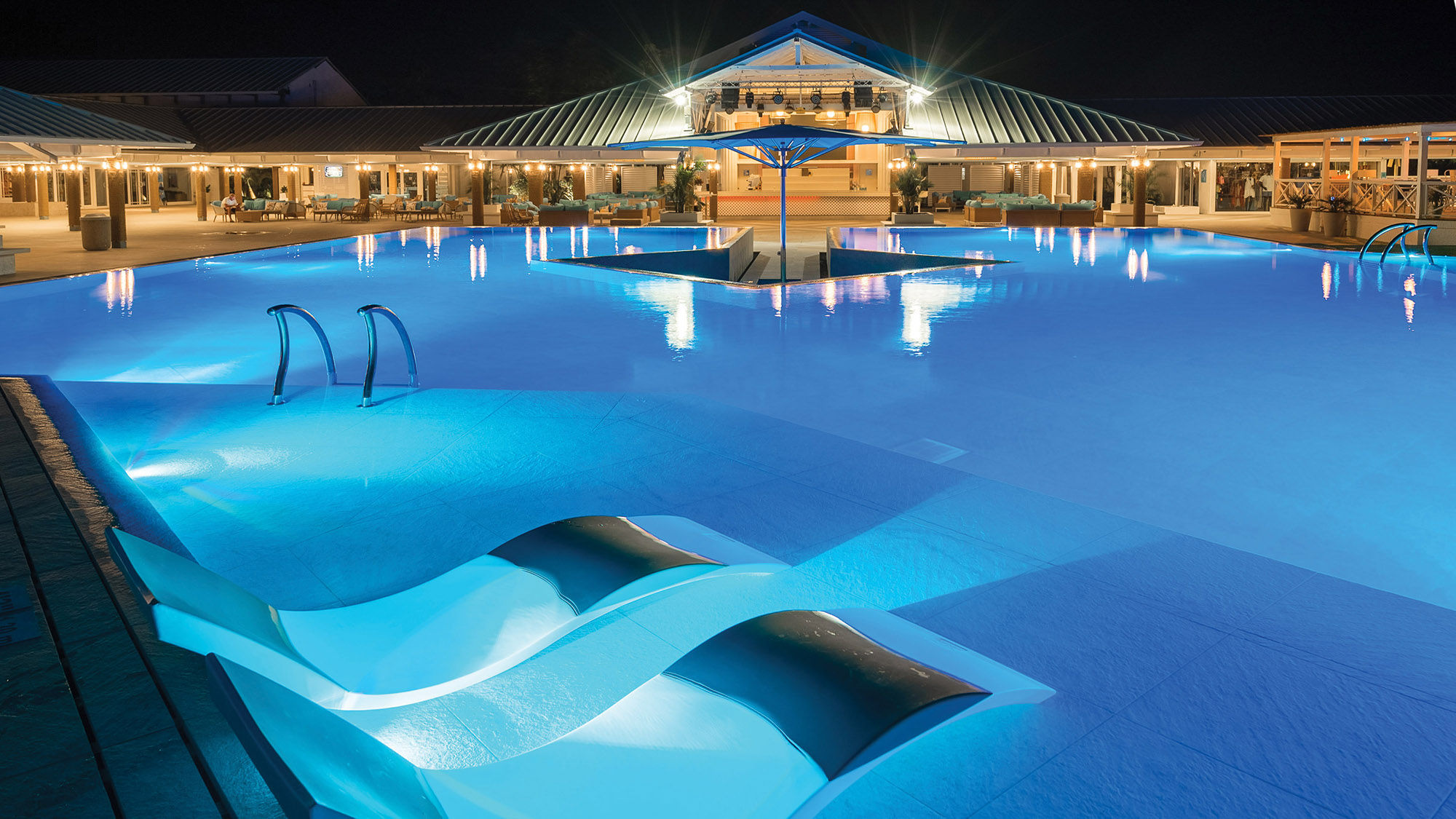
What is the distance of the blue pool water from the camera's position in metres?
2.65

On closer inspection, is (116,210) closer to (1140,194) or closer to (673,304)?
(673,304)

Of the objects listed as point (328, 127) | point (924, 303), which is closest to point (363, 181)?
point (328, 127)

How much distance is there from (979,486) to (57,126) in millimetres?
17662

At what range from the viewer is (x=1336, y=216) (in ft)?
76.4

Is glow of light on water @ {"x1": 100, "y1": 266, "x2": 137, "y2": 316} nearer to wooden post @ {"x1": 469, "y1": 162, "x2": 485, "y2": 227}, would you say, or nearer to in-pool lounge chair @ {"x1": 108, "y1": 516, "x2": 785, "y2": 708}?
in-pool lounge chair @ {"x1": 108, "y1": 516, "x2": 785, "y2": 708}

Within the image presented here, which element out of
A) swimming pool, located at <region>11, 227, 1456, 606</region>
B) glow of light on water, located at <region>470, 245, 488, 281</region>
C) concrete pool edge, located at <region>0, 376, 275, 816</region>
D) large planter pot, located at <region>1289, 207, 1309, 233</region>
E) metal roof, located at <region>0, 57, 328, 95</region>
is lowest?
concrete pool edge, located at <region>0, 376, 275, 816</region>

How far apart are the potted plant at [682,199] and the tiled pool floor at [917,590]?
22.9 m

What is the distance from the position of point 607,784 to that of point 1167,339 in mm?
7481

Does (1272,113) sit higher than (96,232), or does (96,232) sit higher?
(1272,113)

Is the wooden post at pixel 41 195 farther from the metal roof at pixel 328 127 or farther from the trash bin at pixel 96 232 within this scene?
the trash bin at pixel 96 232

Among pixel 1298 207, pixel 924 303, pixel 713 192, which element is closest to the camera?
pixel 924 303

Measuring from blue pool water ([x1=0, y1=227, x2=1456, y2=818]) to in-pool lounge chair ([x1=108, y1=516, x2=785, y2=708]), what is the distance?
148 millimetres

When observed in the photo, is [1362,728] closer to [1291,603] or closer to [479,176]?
[1291,603]

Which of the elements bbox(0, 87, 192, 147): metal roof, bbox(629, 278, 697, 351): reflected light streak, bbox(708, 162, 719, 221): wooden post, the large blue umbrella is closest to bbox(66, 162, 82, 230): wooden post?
bbox(0, 87, 192, 147): metal roof
